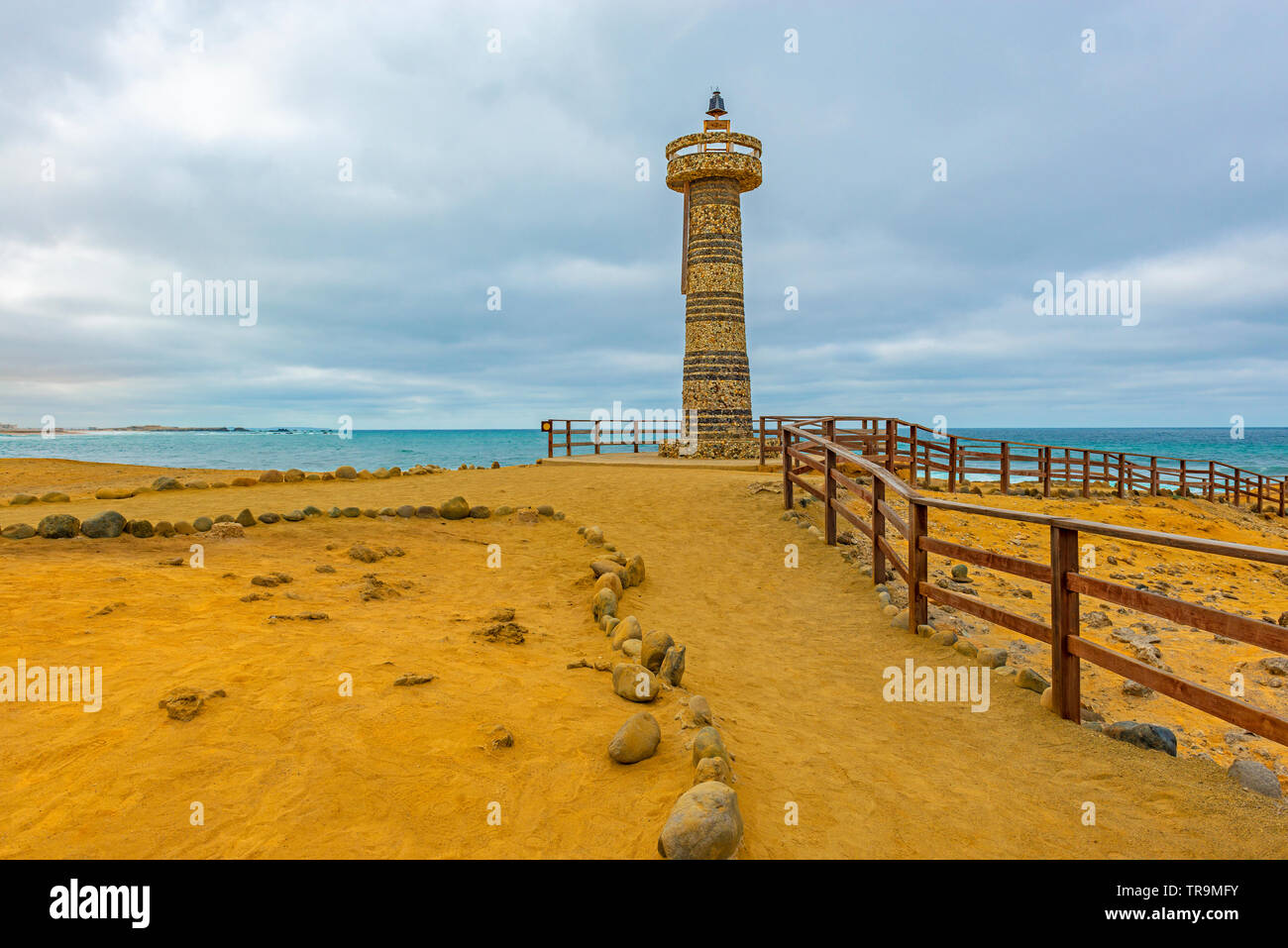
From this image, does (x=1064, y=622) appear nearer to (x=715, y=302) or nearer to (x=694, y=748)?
(x=694, y=748)

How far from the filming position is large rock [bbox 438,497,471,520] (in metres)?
10.6

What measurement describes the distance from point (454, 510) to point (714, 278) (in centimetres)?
1326

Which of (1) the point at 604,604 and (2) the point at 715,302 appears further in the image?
(2) the point at 715,302

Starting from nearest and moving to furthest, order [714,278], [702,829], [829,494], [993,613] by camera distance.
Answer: [702,829], [993,613], [829,494], [714,278]

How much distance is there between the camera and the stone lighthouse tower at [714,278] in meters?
20.5

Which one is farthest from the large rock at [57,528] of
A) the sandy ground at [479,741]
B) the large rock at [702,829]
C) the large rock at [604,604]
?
the large rock at [702,829]

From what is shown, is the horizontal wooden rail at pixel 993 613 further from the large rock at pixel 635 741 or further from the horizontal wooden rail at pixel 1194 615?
the large rock at pixel 635 741

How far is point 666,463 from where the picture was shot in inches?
821

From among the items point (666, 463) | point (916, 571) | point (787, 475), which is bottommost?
point (916, 571)

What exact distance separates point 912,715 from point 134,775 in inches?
183

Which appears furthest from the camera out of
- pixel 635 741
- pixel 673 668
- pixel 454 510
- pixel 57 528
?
pixel 454 510

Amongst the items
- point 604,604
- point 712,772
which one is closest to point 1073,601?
point 712,772

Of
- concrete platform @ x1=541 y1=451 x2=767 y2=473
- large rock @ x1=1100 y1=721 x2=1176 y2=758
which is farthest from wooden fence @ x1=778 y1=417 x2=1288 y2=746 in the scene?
concrete platform @ x1=541 y1=451 x2=767 y2=473

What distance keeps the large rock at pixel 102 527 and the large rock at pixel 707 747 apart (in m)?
7.86
